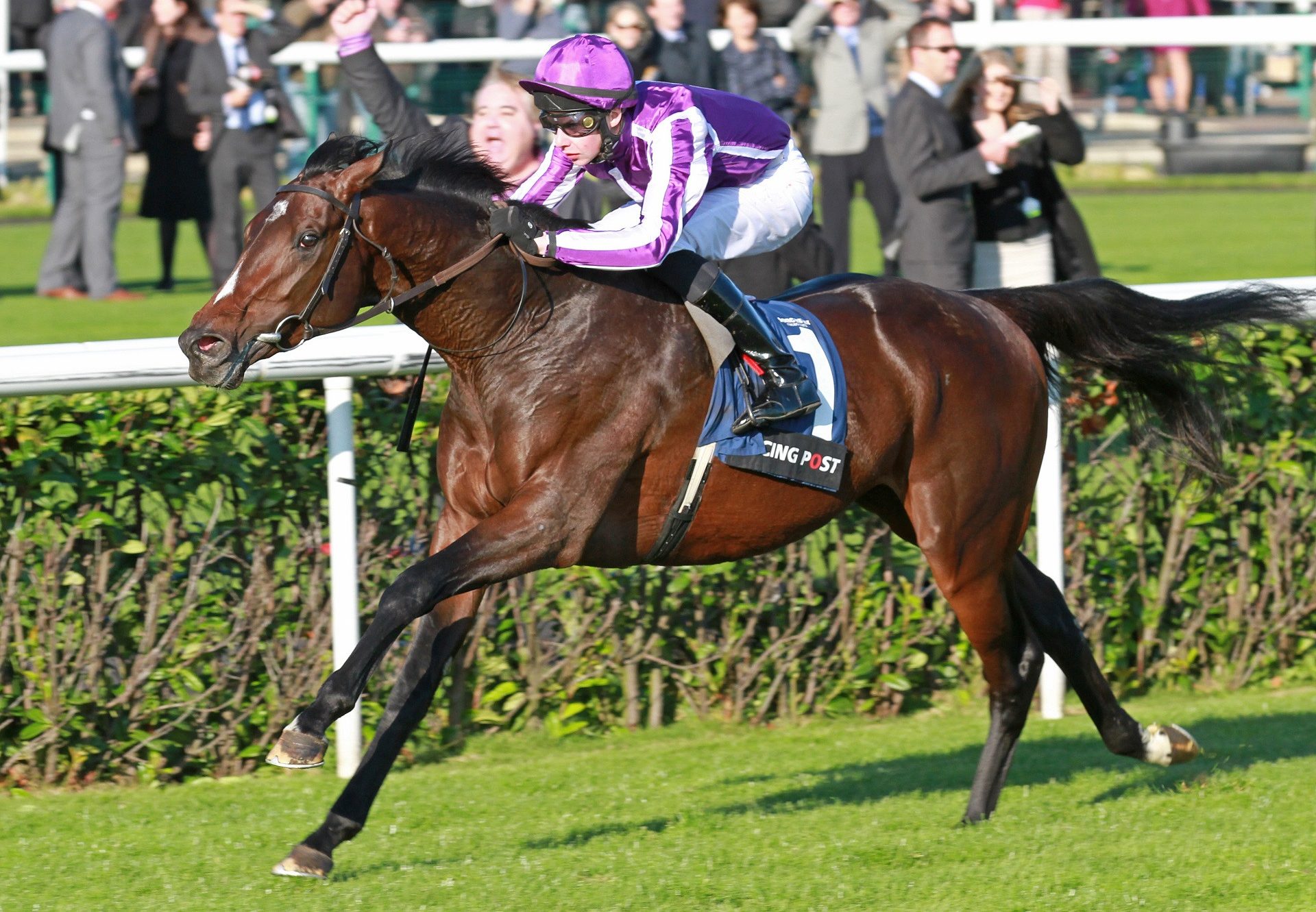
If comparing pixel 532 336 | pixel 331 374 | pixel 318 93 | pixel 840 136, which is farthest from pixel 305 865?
pixel 318 93

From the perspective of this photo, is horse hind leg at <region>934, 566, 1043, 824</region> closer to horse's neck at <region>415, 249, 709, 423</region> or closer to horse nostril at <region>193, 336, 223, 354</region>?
horse's neck at <region>415, 249, 709, 423</region>

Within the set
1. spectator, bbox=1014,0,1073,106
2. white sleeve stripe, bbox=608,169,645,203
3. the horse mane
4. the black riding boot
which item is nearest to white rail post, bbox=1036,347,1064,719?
the black riding boot

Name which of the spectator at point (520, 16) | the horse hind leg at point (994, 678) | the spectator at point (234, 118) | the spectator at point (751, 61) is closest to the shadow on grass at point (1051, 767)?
the horse hind leg at point (994, 678)

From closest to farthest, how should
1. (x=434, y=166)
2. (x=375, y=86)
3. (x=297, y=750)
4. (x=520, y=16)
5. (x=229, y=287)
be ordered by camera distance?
(x=297, y=750) → (x=229, y=287) → (x=434, y=166) → (x=375, y=86) → (x=520, y=16)

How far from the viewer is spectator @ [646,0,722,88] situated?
29.1ft

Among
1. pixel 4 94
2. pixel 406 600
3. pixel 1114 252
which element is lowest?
pixel 1114 252

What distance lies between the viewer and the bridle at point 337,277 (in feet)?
12.1

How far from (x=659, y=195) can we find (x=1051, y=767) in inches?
85.4

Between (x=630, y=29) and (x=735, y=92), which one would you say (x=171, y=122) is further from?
(x=630, y=29)

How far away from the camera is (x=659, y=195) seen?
3850mm

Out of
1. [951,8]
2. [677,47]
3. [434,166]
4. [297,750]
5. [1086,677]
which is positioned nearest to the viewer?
[297,750]

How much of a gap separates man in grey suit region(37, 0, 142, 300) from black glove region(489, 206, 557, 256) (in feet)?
21.4

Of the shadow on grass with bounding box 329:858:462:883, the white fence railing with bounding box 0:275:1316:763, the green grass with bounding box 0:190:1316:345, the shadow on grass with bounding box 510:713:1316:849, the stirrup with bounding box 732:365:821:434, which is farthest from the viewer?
the green grass with bounding box 0:190:1316:345

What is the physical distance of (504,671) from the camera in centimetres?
513
